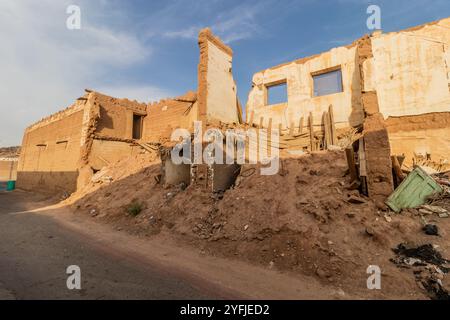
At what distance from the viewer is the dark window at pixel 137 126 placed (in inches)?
648

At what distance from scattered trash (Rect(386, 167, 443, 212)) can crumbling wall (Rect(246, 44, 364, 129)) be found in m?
5.28

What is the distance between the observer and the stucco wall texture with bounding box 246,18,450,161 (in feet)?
25.8

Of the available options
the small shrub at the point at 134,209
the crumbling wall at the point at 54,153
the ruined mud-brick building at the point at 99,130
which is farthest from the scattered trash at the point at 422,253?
the crumbling wall at the point at 54,153

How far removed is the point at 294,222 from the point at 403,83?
7672 millimetres

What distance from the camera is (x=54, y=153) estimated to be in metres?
15.7

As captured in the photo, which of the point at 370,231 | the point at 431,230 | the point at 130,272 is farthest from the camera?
the point at 370,231

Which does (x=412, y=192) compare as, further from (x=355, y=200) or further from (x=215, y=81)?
(x=215, y=81)

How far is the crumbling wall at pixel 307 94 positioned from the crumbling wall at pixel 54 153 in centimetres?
1113

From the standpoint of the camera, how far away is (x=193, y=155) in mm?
8055

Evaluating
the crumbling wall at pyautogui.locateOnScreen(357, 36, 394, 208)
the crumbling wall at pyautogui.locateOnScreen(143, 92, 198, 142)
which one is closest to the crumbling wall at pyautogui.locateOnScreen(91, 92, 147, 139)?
the crumbling wall at pyautogui.locateOnScreen(143, 92, 198, 142)

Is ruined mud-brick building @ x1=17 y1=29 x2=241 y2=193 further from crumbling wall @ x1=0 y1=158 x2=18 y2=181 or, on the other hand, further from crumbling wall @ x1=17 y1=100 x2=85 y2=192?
crumbling wall @ x1=0 y1=158 x2=18 y2=181

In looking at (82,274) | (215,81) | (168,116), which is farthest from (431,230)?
Answer: (168,116)

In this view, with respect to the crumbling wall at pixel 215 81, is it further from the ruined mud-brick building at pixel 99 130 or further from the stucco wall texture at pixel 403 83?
the stucco wall texture at pixel 403 83

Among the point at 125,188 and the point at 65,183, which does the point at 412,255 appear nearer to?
the point at 125,188
